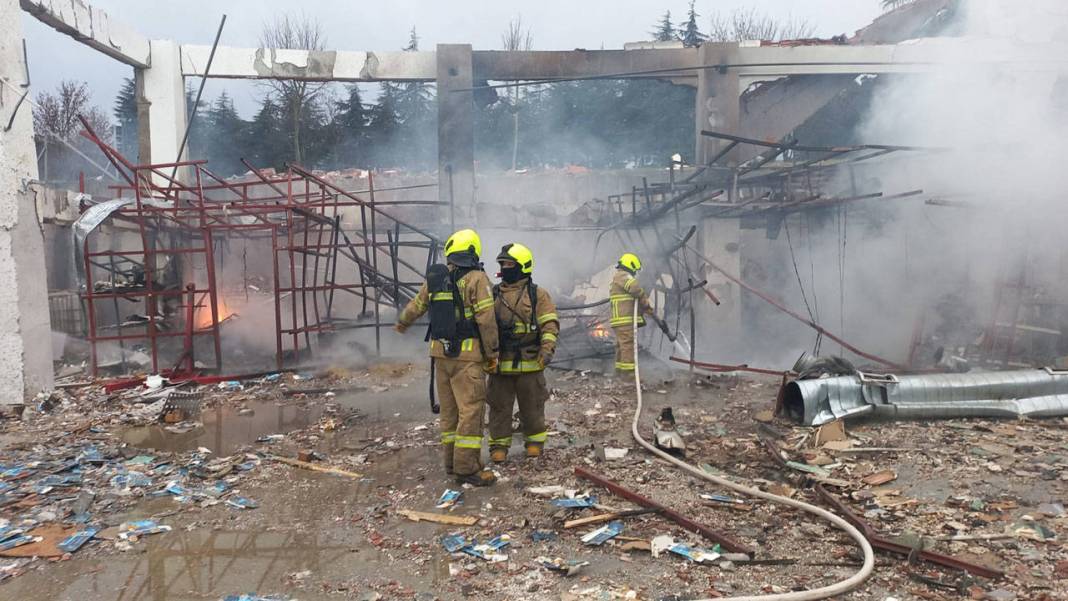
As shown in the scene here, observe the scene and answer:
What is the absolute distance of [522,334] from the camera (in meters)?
5.90

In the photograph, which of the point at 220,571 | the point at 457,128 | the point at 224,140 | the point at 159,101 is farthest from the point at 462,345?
the point at 224,140

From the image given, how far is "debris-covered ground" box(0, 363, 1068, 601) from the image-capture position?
392 cm

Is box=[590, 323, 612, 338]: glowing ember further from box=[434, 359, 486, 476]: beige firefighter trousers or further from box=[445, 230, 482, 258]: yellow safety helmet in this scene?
box=[434, 359, 486, 476]: beige firefighter trousers

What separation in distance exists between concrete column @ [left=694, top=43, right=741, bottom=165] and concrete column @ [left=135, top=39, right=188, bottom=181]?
11091 millimetres

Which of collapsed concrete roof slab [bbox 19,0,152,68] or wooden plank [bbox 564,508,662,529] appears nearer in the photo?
wooden plank [bbox 564,508,662,529]

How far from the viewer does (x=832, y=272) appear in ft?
47.3

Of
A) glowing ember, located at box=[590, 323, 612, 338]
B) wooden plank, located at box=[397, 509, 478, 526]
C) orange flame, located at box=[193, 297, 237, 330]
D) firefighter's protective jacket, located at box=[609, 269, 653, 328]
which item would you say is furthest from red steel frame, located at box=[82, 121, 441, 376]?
wooden plank, located at box=[397, 509, 478, 526]

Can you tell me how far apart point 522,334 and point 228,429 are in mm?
3736

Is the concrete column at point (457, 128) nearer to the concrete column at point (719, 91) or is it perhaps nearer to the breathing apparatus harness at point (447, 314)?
the concrete column at point (719, 91)

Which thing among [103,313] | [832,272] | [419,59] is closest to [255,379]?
[103,313]

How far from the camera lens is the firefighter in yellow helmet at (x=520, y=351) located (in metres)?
5.91

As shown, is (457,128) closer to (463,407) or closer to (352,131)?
(463,407)

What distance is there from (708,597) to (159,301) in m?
13.2

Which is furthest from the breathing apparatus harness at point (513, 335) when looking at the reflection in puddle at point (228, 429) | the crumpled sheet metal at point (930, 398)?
the reflection in puddle at point (228, 429)
